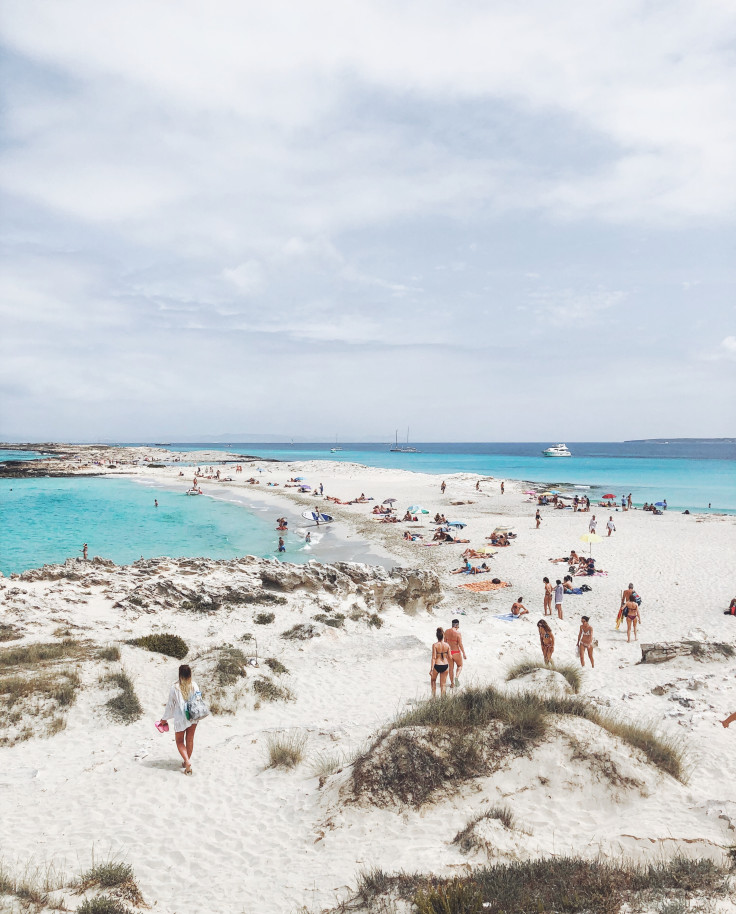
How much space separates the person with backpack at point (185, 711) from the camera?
24.1 ft

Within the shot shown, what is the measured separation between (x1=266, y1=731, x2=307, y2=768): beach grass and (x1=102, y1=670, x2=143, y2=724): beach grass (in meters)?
3.09

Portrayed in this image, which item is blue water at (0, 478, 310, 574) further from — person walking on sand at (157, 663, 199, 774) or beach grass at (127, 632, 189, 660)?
person walking on sand at (157, 663, 199, 774)

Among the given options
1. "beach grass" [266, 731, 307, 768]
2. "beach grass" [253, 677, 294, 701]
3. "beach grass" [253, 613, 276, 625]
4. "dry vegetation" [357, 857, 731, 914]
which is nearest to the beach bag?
"beach grass" [266, 731, 307, 768]

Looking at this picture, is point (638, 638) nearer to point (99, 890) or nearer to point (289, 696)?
point (289, 696)

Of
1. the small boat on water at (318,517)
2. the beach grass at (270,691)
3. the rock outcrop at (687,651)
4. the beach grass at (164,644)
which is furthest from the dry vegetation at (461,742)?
the small boat on water at (318,517)

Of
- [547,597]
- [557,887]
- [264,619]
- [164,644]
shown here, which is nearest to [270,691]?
[164,644]

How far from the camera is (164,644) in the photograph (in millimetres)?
12461

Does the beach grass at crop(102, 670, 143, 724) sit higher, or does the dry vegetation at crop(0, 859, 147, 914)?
the dry vegetation at crop(0, 859, 147, 914)

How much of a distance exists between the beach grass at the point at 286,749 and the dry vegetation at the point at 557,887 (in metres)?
2.86

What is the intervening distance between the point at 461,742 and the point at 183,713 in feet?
13.3

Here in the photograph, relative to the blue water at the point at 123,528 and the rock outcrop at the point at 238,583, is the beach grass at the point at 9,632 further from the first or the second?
the blue water at the point at 123,528

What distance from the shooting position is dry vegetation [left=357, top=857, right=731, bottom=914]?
4234 mm

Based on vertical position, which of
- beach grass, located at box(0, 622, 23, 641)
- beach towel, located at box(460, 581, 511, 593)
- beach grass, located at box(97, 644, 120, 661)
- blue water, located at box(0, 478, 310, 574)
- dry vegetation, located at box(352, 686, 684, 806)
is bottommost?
blue water, located at box(0, 478, 310, 574)

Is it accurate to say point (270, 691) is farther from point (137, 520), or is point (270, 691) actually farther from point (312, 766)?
point (137, 520)
